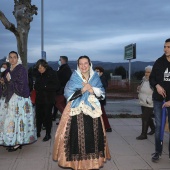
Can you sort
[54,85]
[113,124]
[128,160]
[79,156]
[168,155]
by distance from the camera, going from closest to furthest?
[79,156], [128,160], [168,155], [54,85], [113,124]

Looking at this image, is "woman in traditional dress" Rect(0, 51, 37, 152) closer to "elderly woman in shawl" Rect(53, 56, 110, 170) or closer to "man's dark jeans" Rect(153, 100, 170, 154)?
"elderly woman in shawl" Rect(53, 56, 110, 170)

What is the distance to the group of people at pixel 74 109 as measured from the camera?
→ 4332 millimetres

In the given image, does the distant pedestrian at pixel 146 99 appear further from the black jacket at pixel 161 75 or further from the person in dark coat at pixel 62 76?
the person in dark coat at pixel 62 76

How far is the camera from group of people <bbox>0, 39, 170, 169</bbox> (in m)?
4.33

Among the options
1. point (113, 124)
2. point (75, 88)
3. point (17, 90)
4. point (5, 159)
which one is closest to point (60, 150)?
point (75, 88)

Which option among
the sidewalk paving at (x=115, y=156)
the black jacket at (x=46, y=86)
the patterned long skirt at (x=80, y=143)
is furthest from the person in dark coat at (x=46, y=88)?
the patterned long skirt at (x=80, y=143)

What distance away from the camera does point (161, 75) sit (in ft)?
16.2

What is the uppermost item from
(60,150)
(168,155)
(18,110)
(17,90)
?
(17,90)

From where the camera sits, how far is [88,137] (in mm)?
4332

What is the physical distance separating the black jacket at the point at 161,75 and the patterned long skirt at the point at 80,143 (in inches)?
49.3

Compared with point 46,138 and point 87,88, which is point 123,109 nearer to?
point 46,138

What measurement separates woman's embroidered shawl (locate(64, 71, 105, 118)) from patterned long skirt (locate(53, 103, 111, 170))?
0.29 feet

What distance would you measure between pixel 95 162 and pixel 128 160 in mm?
1034

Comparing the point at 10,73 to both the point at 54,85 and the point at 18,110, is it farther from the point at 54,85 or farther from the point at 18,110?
the point at 54,85
